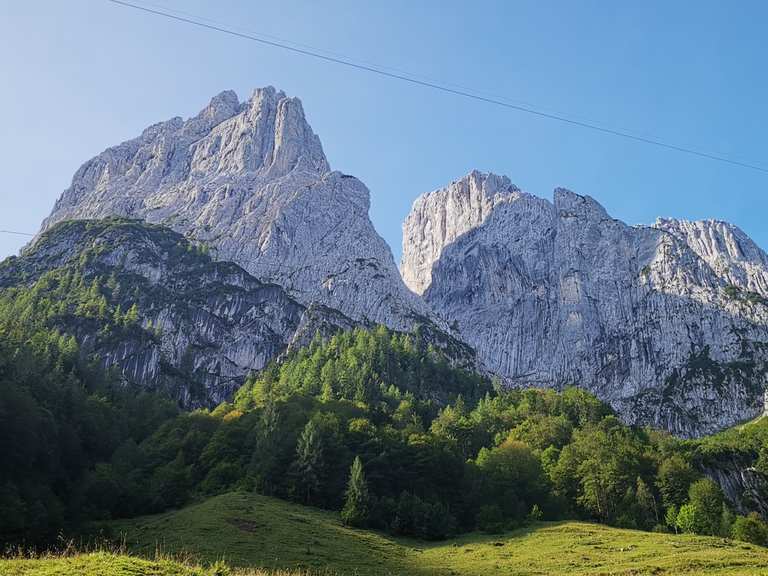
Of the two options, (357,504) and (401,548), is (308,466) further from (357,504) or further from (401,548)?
(401,548)

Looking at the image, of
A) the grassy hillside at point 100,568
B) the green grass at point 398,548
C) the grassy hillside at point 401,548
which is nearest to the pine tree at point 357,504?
the grassy hillside at point 401,548

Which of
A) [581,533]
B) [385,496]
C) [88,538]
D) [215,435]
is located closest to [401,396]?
[215,435]

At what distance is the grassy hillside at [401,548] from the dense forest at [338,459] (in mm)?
8982

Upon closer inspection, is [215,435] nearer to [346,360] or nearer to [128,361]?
[346,360]

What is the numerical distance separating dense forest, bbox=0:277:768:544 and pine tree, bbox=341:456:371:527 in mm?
208

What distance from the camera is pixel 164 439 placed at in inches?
4540

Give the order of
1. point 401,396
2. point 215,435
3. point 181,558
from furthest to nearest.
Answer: point 401,396, point 215,435, point 181,558

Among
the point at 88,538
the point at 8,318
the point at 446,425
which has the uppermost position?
the point at 8,318

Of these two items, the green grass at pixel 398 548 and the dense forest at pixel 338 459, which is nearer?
the green grass at pixel 398 548

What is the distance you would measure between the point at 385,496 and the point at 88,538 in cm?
4156

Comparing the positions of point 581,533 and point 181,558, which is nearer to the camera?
point 181,558

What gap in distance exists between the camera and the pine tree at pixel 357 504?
3201 inches

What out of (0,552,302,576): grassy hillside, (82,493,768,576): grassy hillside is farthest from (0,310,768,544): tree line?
(0,552,302,576): grassy hillside

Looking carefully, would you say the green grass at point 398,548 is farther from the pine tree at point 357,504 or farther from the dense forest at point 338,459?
the dense forest at point 338,459
